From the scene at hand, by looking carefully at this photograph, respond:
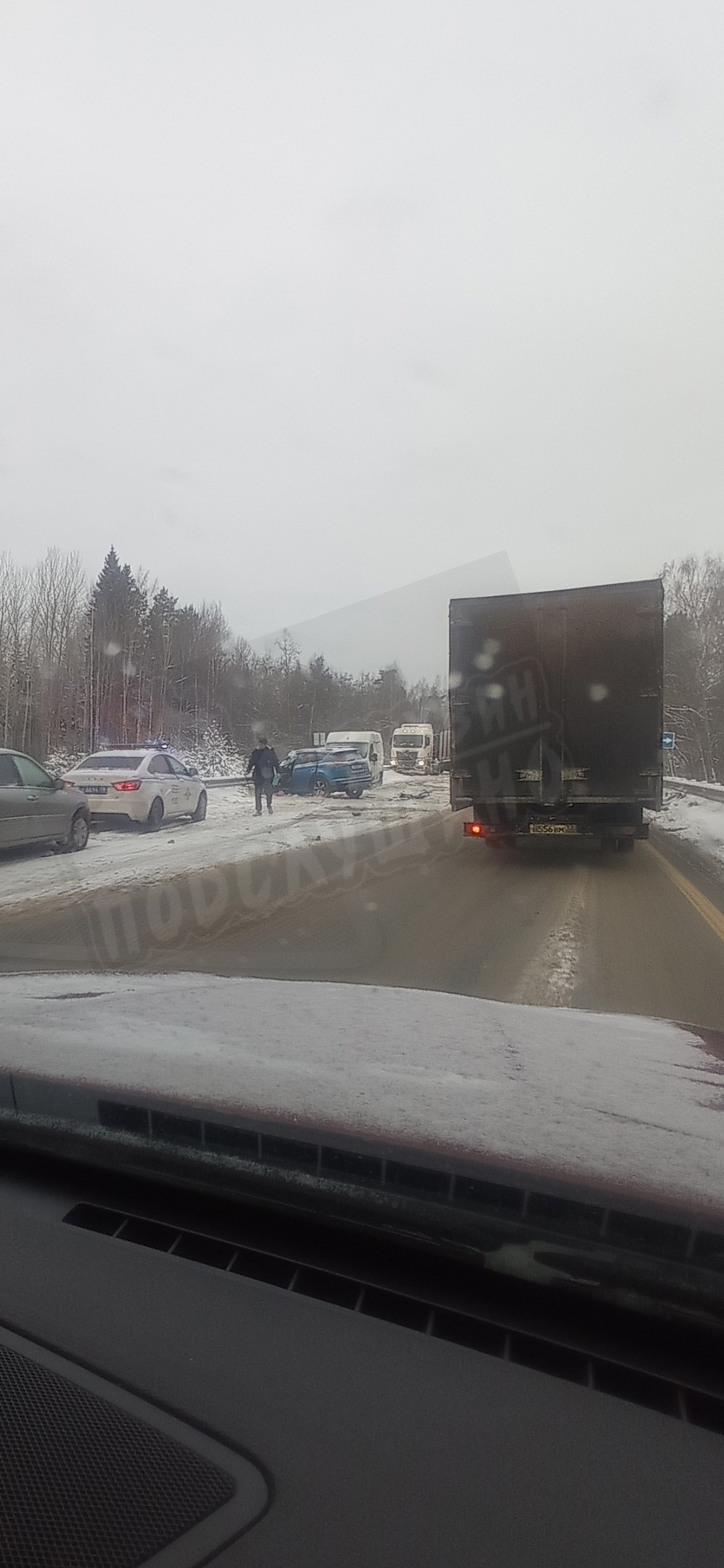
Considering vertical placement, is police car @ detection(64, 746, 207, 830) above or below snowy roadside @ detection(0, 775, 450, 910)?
above

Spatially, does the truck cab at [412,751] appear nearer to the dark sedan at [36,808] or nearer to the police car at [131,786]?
the police car at [131,786]

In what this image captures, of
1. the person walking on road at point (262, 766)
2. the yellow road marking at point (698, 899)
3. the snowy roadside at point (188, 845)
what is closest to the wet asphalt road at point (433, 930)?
the yellow road marking at point (698, 899)

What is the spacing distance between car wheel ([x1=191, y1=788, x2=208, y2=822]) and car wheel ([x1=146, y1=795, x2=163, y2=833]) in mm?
1794

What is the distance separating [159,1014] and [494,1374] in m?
1.97

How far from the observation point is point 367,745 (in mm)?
32906

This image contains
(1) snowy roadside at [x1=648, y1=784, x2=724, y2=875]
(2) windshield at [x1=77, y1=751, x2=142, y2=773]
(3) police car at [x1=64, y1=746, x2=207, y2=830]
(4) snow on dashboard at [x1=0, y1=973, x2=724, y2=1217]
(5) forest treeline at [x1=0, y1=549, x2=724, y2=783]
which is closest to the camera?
(4) snow on dashboard at [x1=0, y1=973, x2=724, y2=1217]

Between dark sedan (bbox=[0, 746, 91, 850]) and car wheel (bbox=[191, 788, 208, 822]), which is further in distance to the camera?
car wheel (bbox=[191, 788, 208, 822])

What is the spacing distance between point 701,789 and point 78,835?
59.1 feet

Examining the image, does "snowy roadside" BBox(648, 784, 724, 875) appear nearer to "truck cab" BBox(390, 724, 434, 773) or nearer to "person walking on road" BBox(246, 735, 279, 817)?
"person walking on road" BBox(246, 735, 279, 817)

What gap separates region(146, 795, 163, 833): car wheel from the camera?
59.0 ft

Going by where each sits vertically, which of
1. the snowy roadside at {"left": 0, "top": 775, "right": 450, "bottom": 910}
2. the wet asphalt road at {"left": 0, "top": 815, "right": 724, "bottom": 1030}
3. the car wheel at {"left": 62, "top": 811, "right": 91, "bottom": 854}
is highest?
the car wheel at {"left": 62, "top": 811, "right": 91, "bottom": 854}

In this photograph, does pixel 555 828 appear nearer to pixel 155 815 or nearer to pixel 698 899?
pixel 698 899

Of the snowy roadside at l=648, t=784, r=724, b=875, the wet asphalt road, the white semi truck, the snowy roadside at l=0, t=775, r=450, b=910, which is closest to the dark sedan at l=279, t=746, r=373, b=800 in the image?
the snowy roadside at l=0, t=775, r=450, b=910

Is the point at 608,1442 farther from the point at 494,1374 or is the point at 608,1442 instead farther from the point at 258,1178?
the point at 258,1178
